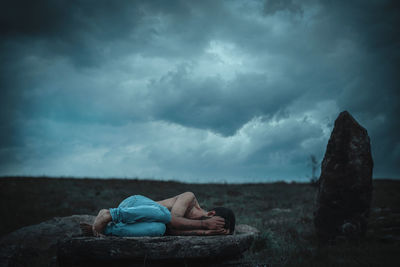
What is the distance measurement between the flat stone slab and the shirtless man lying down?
1.22ft

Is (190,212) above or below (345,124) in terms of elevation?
below

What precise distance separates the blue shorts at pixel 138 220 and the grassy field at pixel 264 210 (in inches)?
64.6

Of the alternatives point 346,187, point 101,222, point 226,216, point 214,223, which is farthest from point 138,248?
point 346,187

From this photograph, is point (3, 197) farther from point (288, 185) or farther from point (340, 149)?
point (288, 185)

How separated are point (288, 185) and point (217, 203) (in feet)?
33.3

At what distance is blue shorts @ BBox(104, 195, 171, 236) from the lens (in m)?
4.50

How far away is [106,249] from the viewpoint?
158 inches

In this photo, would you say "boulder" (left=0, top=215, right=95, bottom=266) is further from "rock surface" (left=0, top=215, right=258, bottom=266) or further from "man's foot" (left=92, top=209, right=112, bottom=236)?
"rock surface" (left=0, top=215, right=258, bottom=266)

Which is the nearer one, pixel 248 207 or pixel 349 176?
pixel 349 176

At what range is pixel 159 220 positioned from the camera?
472 centimetres

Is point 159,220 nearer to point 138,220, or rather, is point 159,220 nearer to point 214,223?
point 138,220

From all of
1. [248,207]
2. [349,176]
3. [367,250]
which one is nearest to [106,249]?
[367,250]

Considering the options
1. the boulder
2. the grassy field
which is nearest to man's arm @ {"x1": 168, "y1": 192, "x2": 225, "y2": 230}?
the grassy field

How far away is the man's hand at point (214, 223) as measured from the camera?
494 cm
